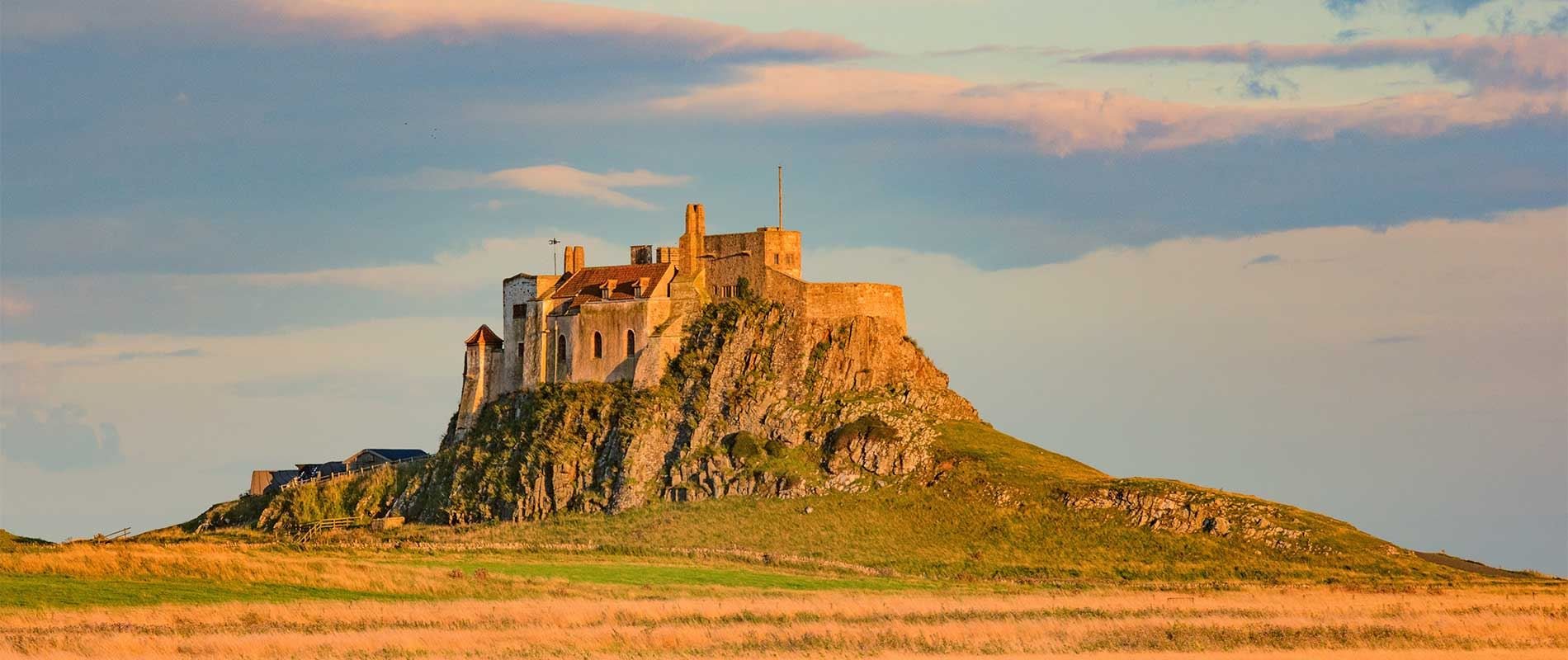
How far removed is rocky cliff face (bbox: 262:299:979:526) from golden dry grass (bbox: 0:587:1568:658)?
3152cm

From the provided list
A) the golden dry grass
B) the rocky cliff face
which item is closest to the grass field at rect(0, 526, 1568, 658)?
the golden dry grass

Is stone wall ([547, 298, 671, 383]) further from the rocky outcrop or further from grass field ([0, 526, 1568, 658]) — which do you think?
the rocky outcrop

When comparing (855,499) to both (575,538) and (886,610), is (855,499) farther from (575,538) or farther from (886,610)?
(886,610)

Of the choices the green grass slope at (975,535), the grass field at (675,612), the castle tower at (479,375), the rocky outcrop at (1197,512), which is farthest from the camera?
the castle tower at (479,375)

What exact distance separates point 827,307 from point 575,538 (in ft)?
67.0

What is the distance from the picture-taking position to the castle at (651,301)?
113 m

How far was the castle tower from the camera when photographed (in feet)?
393

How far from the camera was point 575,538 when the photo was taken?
10212 centimetres

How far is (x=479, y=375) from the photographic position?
120 meters

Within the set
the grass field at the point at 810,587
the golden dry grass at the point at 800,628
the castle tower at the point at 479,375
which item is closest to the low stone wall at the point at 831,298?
the grass field at the point at 810,587

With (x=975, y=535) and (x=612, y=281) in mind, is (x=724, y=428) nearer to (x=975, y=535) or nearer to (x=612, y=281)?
(x=612, y=281)

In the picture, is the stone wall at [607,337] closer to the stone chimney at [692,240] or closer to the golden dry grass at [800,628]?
the stone chimney at [692,240]

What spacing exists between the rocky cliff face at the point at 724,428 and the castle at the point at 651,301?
1.10 meters

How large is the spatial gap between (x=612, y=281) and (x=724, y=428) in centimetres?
1260
